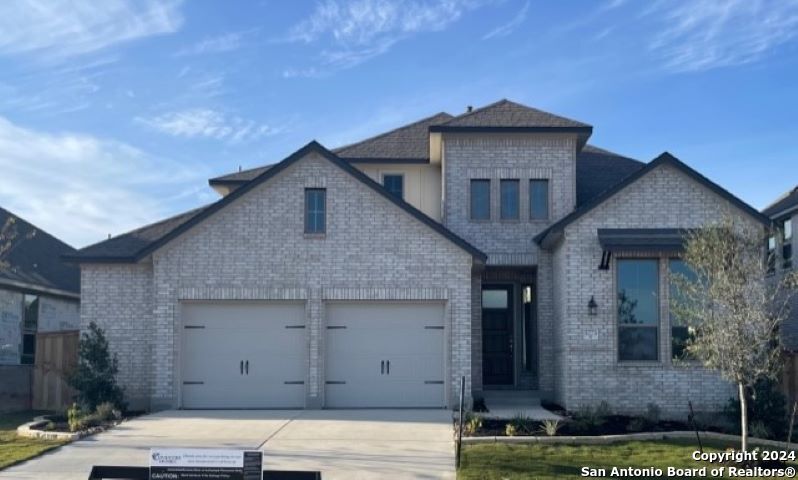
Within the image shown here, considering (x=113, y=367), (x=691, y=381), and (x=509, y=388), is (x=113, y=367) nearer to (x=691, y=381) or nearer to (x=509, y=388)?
(x=509, y=388)

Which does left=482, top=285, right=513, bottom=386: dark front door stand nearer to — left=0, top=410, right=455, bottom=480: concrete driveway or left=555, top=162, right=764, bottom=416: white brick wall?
left=555, top=162, right=764, bottom=416: white brick wall

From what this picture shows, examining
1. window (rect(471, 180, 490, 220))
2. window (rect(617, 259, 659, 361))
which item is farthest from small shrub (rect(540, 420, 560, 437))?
window (rect(471, 180, 490, 220))

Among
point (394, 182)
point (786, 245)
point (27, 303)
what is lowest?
point (27, 303)

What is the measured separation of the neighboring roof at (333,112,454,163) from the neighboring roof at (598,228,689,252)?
Result: 21.6 ft

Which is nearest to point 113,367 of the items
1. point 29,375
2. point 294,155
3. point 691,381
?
point 29,375

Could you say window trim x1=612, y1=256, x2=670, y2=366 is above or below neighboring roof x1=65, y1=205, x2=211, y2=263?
below

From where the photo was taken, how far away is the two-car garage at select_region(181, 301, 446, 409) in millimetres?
19328

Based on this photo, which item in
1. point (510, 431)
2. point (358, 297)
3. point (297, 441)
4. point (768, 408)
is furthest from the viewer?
point (358, 297)

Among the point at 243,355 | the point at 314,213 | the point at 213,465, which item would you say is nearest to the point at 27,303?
the point at 243,355

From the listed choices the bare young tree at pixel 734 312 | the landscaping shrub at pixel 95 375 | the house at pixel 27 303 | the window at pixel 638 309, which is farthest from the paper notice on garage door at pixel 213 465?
the house at pixel 27 303

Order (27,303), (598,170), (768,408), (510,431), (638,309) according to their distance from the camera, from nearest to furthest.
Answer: (510,431) < (768,408) < (638,309) < (598,170) < (27,303)

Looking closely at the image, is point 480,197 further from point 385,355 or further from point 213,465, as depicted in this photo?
point 213,465

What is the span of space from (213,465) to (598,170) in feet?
57.6

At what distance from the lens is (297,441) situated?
14.4 m
